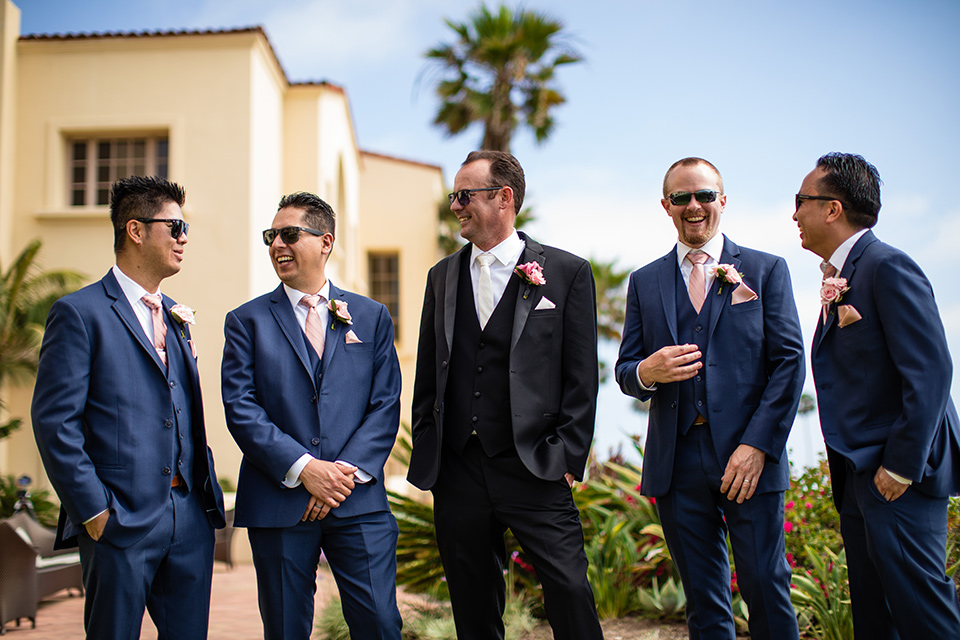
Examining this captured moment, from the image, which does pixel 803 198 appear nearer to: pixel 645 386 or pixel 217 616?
pixel 645 386

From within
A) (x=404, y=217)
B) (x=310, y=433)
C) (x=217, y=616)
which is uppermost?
(x=404, y=217)

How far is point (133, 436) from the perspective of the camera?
331cm

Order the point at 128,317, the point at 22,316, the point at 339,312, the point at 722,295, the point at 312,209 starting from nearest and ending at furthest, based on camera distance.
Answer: the point at 128,317 → the point at 722,295 → the point at 339,312 → the point at 312,209 → the point at 22,316

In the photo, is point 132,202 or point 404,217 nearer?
point 132,202

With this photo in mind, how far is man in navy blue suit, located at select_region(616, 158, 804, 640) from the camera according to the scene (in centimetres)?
339

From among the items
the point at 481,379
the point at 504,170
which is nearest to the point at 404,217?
the point at 504,170

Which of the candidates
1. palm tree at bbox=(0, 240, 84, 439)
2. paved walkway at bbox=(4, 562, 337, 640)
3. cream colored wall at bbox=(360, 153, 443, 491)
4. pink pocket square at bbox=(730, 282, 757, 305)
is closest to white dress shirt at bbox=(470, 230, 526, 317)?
pink pocket square at bbox=(730, 282, 757, 305)

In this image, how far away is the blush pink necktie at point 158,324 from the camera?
3.56 meters

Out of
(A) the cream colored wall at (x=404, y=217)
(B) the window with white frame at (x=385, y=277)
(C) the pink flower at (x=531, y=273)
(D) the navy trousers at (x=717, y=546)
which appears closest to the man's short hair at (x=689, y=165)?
(C) the pink flower at (x=531, y=273)

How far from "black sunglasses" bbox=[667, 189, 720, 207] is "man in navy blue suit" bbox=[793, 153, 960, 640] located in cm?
38

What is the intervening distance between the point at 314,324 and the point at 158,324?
70 centimetres

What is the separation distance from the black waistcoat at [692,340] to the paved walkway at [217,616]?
3.49 meters

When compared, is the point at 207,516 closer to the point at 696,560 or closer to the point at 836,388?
the point at 696,560

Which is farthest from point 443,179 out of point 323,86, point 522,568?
point 522,568
